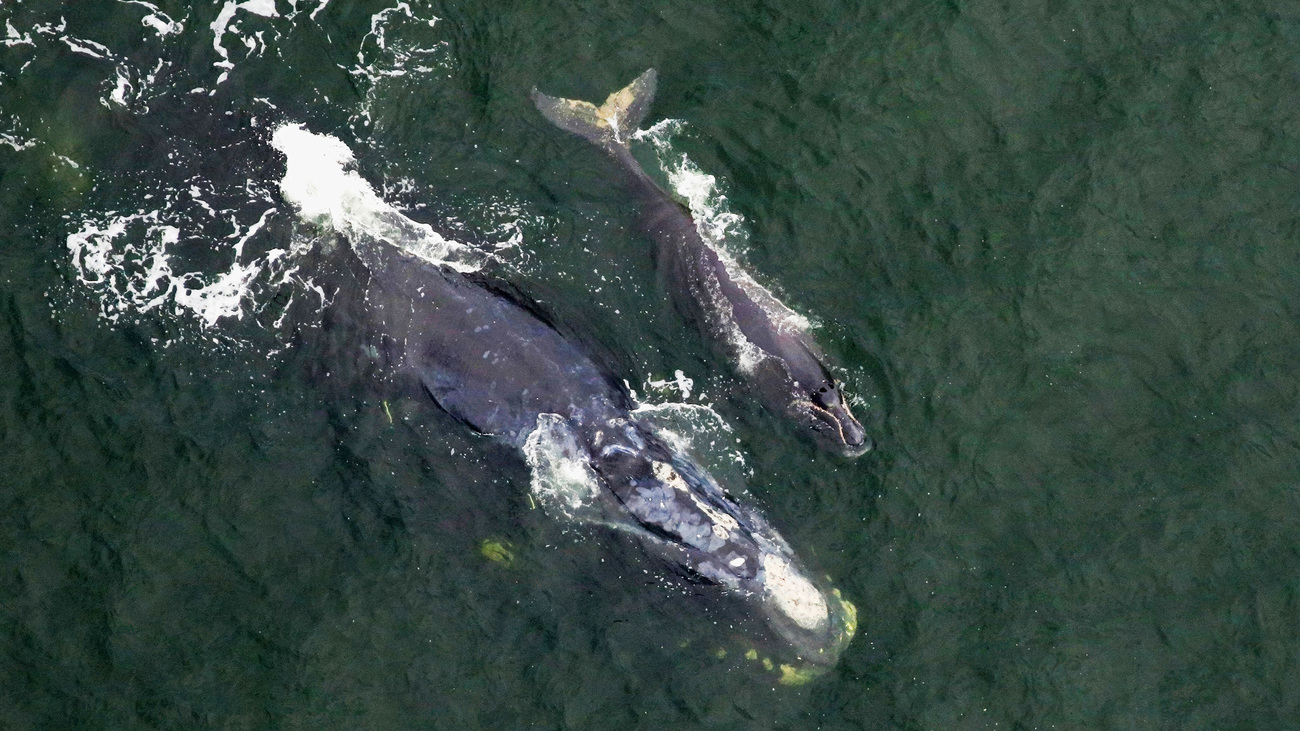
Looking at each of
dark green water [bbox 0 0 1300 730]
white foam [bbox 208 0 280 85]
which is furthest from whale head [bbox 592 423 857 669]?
white foam [bbox 208 0 280 85]

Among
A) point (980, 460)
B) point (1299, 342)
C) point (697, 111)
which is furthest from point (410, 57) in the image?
point (1299, 342)

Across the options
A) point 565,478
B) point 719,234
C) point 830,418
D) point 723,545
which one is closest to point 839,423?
point 830,418

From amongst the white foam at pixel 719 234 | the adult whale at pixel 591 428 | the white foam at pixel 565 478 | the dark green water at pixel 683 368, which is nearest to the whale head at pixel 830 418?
the dark green water at pixel 683 368

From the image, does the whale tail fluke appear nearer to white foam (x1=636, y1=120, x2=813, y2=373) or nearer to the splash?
white foam (x1=636, y1=120, x2=813, y2=373)

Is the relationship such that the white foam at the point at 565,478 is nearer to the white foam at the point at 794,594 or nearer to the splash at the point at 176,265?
the white foam at the point at 794,594

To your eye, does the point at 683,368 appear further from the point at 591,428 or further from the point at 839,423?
the point at 839,423

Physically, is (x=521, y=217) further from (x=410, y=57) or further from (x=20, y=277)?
(x=20, y=277)
